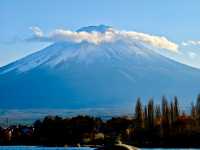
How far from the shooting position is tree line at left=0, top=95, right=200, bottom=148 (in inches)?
3903

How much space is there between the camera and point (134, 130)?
108m

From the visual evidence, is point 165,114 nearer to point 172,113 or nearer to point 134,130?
point 172,113

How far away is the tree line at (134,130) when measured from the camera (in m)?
99.1

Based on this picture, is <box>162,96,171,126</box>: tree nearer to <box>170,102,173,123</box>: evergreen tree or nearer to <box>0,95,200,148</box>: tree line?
<box>0,95,200,148</box>: tree line

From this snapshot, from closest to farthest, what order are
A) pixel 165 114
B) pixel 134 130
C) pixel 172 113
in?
1. pixel 165 114
2. pixel 134 130
3. pixel 172 113

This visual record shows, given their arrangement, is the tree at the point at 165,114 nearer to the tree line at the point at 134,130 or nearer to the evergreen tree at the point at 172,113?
the tree line at the point at 134,130

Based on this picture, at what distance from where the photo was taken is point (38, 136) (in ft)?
405

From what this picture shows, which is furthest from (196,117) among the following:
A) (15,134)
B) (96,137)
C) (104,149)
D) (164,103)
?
(104,149)

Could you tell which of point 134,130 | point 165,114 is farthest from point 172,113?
point 134,130

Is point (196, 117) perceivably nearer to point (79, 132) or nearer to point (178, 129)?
point (178, 129)

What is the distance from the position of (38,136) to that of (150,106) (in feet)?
79.9

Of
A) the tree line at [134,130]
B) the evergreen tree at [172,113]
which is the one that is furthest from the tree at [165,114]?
the evergreen tree at [172,113]

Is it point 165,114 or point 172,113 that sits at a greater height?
point 172,113

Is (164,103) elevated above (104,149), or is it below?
above
